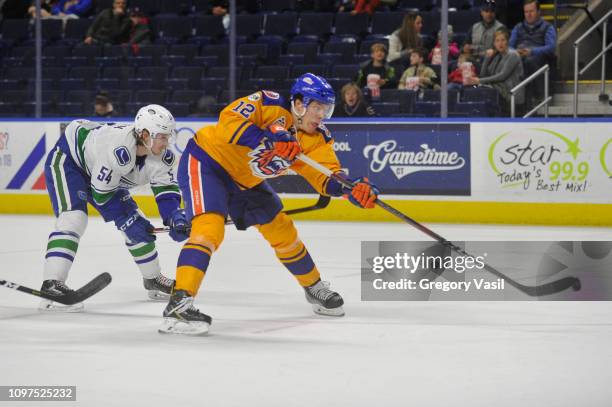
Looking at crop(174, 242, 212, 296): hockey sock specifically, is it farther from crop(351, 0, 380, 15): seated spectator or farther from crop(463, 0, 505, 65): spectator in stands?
crop(351, 0, 380, 15): seated spectator

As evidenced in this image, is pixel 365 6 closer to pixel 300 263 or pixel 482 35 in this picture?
pixel 482 35

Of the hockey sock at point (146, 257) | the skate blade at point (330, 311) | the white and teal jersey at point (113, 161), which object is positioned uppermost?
the white and teal jersey at point (113, 161)

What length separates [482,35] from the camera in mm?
9133

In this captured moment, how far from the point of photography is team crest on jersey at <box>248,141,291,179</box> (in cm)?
458

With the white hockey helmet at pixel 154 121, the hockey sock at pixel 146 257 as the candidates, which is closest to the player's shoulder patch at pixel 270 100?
the white hockey helmet at pixel 154 121

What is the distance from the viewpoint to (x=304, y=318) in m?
4.88

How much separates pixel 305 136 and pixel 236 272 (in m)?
1.71

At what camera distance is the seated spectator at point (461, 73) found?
906 cm

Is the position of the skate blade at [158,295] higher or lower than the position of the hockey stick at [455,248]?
lower

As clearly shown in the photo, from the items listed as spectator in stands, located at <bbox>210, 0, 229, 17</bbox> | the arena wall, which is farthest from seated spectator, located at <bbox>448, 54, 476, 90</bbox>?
spectator in stands, located at <bbox>210, 0, 229, 17</bbox>

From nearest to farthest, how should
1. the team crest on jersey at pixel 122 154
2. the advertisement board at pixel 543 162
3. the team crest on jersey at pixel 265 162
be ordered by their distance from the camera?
the team crest on jersey at pixel 265 162 < the team crest on jersey at pixel 122 154 < the advertisement board at pixel 543 162

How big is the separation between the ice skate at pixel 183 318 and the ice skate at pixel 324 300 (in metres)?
0.68

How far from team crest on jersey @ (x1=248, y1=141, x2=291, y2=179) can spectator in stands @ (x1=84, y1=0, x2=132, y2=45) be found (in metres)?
6.21

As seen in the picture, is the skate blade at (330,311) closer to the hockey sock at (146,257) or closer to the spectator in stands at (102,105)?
the hockey sock at (146,257)
